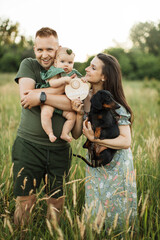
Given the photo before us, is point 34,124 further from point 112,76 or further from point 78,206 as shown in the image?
point 78,206

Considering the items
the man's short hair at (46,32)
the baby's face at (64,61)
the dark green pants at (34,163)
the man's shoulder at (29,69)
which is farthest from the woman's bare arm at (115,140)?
the man's short hair at (46,32)

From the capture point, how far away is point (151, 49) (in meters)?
40.7

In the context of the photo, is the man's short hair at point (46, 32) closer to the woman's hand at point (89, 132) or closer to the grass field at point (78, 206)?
the woman's hand at point (89, 132)

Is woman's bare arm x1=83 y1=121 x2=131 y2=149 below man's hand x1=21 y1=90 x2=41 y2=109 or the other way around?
below

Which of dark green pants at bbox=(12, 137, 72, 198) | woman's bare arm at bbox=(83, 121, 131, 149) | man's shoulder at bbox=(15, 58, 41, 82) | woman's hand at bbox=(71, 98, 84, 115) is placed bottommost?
dark green pants at bbox=(12, 137, 72, 198)

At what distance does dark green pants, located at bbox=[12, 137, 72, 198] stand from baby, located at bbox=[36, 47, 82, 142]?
0.78ft

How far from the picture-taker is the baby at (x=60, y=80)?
78.8 inches

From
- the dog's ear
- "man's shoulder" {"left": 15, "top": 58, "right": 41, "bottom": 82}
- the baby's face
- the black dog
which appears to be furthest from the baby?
the dog's ear

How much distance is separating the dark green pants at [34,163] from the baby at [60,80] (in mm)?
236

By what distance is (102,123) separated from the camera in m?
1.91

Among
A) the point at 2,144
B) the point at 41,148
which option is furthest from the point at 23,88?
the point at 2,144

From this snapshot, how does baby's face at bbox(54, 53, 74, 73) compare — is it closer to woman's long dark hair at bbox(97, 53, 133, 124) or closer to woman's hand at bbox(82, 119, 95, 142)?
woman's long dark hair at bbox(97, 53, 133, 124)

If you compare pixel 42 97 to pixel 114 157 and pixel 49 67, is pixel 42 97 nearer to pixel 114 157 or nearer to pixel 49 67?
pixel 49 67

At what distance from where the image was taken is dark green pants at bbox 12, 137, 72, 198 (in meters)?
2.14
